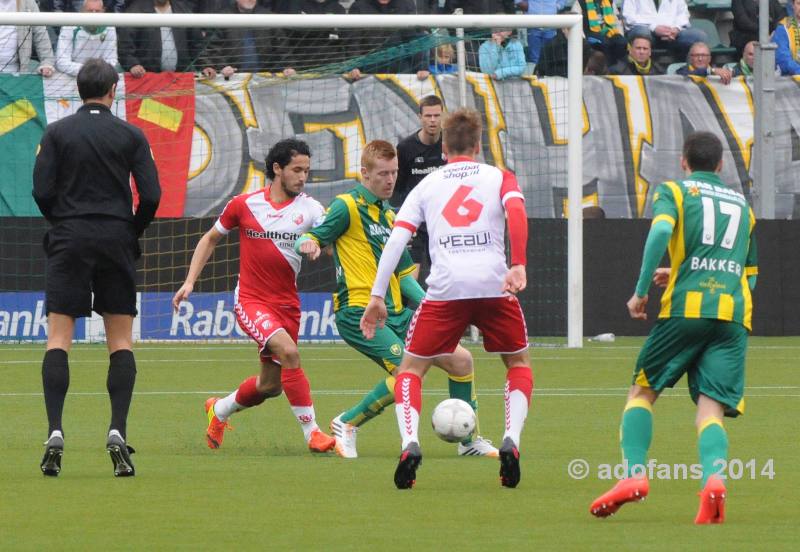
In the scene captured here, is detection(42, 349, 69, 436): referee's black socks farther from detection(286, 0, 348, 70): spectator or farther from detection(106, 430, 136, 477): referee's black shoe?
detection(286, 0, 348, 70): spectator

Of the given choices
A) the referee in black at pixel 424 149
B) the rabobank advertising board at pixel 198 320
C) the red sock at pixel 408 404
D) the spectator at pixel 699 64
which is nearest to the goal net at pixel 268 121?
the rabobank advertising board at pixel 198 320

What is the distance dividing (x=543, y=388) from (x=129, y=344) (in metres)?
5.54

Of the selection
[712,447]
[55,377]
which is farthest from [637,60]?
[712,447]

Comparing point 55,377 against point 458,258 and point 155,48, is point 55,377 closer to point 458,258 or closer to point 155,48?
point 458,258

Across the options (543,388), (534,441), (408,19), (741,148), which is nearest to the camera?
(534,441)

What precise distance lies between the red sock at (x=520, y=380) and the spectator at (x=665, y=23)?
1465cm

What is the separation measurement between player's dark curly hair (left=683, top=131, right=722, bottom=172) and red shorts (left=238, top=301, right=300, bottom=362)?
10.2ft

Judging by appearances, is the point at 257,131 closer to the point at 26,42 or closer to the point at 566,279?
the point at 26,42

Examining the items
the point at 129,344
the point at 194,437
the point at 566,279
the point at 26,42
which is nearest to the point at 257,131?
the point at 26,42

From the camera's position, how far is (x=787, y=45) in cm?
2166

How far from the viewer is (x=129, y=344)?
807 cm

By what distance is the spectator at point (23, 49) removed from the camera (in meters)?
18.4

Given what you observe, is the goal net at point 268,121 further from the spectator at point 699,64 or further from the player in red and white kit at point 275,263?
the player in red and white kit at point 275,263

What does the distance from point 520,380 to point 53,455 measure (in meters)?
2.31
